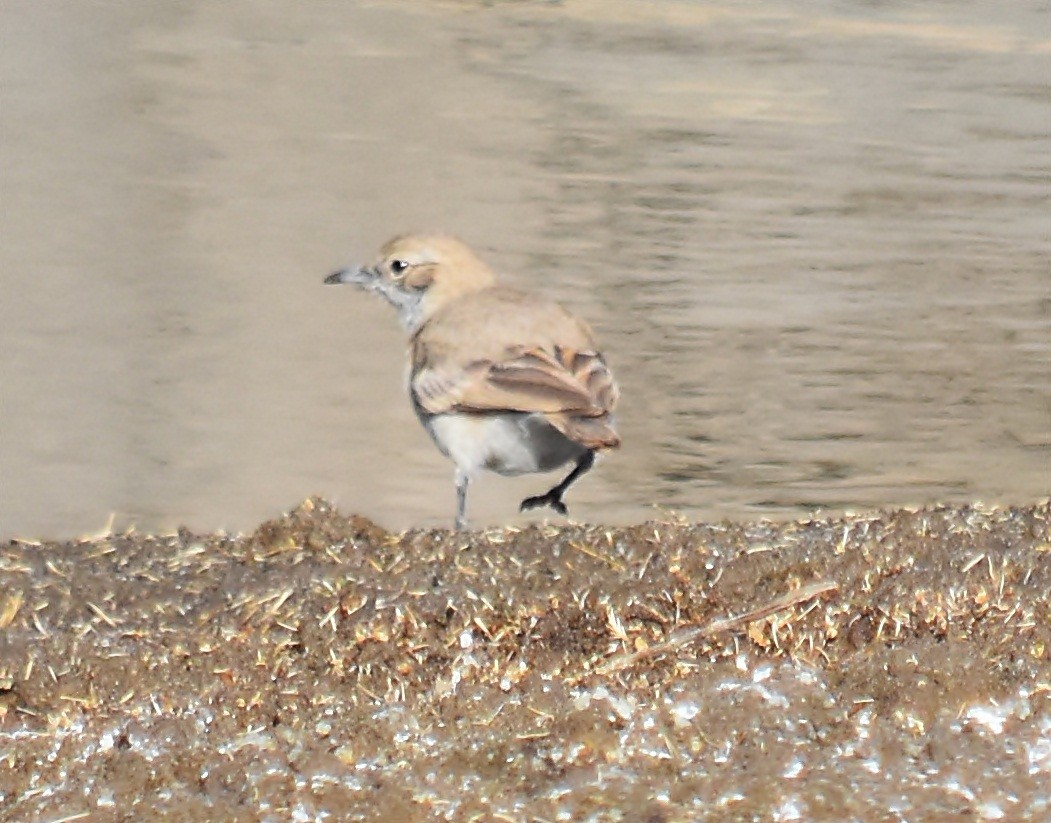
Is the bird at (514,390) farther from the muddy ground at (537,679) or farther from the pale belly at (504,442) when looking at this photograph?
the muddy ground at (537,679)

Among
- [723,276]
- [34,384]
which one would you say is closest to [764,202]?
[723,276]

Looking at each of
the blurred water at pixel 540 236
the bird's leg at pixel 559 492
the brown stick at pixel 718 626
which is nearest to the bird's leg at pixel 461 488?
the bird's leg at pixel 559 492

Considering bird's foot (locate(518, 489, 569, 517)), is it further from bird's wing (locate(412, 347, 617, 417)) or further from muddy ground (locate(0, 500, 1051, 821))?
muddy ground (locate(0, 500, 1051, 821))

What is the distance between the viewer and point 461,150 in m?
12.7

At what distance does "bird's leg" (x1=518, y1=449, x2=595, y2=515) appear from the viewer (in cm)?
526

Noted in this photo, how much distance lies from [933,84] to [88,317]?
6.50m

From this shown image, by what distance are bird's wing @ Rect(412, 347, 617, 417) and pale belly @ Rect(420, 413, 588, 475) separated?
0.18 ft

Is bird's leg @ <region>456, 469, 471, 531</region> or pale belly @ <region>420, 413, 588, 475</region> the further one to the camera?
bird's leg @ <region>456, 469, 471, 531</region>

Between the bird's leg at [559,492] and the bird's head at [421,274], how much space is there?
0.87 meters

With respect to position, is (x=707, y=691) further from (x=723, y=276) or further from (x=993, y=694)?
(x=723, y=276)

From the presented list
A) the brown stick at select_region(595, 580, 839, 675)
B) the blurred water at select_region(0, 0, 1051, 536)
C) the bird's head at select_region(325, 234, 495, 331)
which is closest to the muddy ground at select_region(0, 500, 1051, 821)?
the brown stick at select_region(595, 580, 839, 675)

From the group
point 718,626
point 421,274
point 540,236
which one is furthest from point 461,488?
point 540,236

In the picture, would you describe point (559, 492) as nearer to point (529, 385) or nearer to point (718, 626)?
point (529, 385)

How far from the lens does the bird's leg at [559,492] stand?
5.26 meters
